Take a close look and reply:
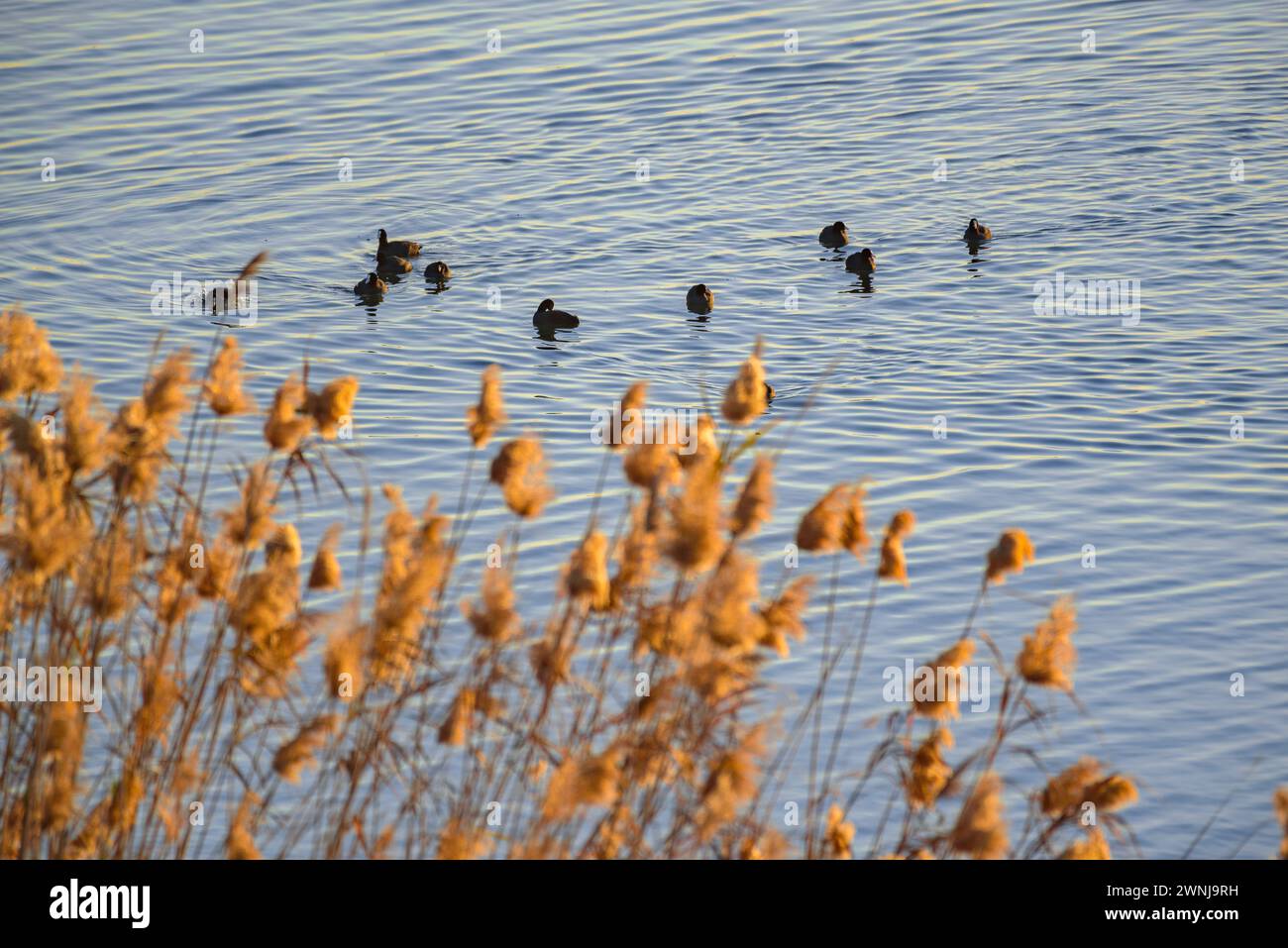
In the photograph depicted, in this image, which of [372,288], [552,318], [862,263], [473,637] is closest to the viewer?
[473,637]

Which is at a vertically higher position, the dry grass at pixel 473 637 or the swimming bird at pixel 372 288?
the swimming bird at pixel 372 288

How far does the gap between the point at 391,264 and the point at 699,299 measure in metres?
3.54

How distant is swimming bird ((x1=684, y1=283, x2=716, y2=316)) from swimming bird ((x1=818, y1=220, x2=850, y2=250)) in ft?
7.49

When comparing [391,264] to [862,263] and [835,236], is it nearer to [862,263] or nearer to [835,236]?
[835,236]

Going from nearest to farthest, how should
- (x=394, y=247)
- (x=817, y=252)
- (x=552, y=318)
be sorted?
(x=552, y=318)
(x=394, y=247)
(x=817, y=252)

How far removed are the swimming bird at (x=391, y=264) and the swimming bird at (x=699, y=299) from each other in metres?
3.23

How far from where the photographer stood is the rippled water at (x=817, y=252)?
10758mm

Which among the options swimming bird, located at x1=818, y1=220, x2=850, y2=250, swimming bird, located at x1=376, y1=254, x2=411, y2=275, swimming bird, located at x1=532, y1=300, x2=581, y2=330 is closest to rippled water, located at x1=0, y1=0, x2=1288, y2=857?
swimming bird, located at x1=532, y1=300, x2=581, y2=330

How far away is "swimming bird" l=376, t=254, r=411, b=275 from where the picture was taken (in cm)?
1767

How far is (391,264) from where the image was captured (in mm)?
17688

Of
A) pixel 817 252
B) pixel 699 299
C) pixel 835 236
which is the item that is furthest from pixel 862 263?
pixel 699 299

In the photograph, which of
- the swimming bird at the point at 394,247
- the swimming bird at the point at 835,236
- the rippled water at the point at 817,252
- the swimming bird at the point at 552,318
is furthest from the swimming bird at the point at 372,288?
the swimming bird at the point at 835,236

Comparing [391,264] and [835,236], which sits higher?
[835,236]

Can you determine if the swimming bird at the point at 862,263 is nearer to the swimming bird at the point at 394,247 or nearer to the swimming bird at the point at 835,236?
the swimming bird at the point at 835,236
